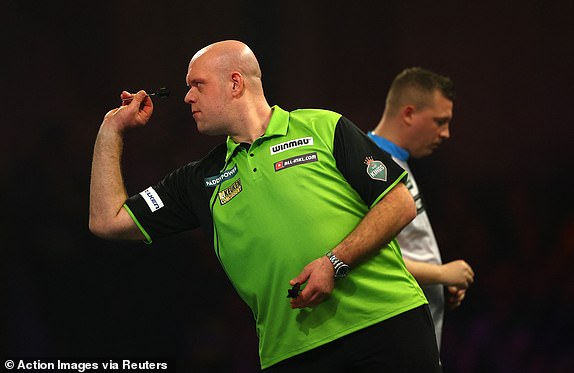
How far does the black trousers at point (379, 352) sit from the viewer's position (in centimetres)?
225

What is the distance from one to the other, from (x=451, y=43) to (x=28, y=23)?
7.38 ft

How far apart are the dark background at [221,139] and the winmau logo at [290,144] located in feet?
6.81

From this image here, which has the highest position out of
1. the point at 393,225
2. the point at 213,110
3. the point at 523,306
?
the point at 213,110

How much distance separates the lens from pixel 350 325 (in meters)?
2.27

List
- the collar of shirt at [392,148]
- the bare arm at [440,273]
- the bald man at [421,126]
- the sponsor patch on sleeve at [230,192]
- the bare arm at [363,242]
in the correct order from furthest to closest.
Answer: the collar of shirt at [392,148], the bald man at [421,126], the bare arm at [440,273], the sponsor patch on sleeve at [230,192], the bare arm at [363,242]

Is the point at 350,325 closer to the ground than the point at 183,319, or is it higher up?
higher up

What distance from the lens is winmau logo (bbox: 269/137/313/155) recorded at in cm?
239

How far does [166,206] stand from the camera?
260 cm

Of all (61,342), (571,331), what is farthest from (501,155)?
(61,342)

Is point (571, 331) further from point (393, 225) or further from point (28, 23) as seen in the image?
point (28, 23)

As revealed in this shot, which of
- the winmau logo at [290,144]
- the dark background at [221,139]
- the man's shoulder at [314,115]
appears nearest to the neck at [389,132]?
the man's shoulder at [314,115]

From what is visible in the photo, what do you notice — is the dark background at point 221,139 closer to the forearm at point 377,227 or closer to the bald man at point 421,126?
the bald man at point 421,126

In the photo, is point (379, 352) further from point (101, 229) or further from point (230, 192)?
point (101, 229)

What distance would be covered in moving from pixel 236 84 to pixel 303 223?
497 mm
